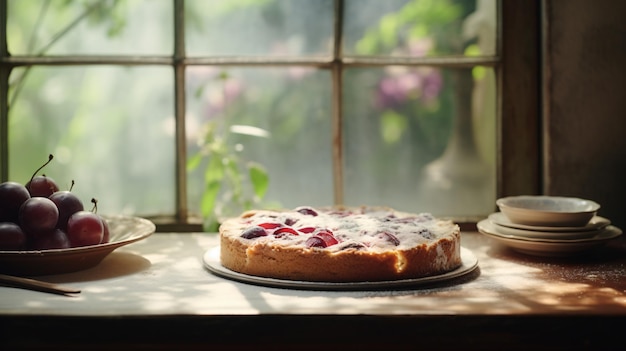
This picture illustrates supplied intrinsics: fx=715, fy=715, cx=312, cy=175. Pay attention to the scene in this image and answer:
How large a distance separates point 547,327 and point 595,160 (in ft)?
2.86

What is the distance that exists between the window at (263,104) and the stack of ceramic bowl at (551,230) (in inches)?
14.3

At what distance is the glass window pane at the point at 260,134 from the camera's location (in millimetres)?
2025

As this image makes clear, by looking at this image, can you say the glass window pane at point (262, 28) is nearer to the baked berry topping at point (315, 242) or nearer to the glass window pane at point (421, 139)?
the glass window pane at point (421, 139)

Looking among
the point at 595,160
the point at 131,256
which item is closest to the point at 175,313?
the point at 131,256

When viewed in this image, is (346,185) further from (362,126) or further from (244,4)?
(244,4)

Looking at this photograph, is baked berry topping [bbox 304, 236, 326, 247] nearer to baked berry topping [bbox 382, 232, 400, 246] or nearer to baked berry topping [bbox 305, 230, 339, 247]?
baked berry topping [bbox 305, 230, 339, 247]

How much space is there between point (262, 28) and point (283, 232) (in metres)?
0.78

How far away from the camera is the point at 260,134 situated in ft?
6.70

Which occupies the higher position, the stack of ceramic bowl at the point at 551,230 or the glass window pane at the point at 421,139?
the glass window pane at the point at 421,139

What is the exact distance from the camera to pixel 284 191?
81.0 inches

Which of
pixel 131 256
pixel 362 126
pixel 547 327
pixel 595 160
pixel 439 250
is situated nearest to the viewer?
pixel 547 327

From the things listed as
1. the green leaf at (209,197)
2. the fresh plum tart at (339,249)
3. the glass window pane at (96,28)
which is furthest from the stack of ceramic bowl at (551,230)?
the glass window pane at (96,28)

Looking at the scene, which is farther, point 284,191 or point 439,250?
point 284,191

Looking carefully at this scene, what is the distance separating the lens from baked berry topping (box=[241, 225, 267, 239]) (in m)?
1.46
